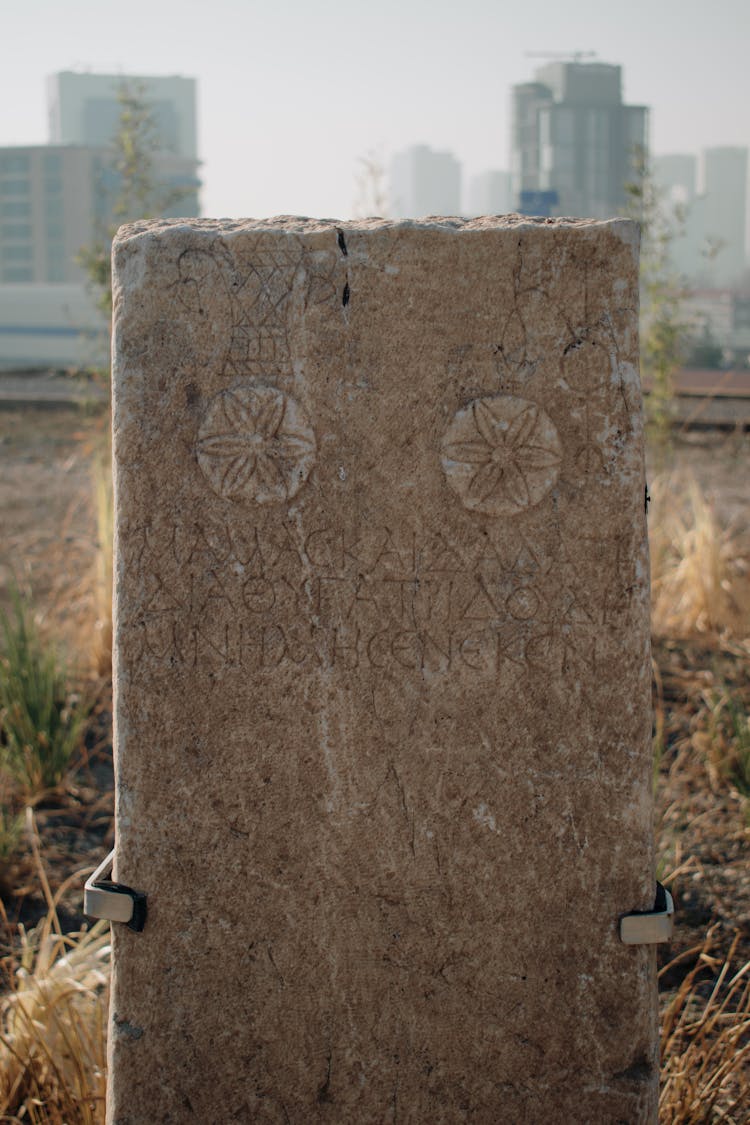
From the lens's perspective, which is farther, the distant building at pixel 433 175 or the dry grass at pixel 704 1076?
the distant building at pixel 433 175

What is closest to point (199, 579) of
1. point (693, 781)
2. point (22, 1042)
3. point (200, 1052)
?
point (200, 1052)

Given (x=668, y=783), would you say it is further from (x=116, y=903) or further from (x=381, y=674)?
(x=116, y=903)

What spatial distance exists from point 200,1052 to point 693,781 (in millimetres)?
2153

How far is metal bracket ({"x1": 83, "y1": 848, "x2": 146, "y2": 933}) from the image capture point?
1.78 m

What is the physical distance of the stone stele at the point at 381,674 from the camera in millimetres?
1668

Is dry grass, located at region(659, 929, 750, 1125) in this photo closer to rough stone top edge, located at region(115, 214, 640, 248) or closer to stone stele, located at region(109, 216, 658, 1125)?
stone stele, located at region(109, 216, 658, 1125)

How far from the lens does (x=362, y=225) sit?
172cm

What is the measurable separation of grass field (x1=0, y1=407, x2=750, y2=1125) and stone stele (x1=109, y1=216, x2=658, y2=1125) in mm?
366

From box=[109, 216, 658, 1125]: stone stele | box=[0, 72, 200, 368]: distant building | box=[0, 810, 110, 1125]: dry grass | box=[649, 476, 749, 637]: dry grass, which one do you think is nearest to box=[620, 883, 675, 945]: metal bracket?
box=[109, 216, 658, 1125]: stone stele

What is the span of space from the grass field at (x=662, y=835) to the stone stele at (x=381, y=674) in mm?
366

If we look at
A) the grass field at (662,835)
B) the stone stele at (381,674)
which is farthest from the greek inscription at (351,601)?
the grass field at (662,835)

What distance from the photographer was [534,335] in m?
1.65

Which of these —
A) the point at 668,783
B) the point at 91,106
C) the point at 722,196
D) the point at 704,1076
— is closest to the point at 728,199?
the point at 722,196

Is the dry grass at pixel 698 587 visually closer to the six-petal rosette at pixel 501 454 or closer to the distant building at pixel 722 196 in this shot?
the six-petal rosette at pixel 501 454
